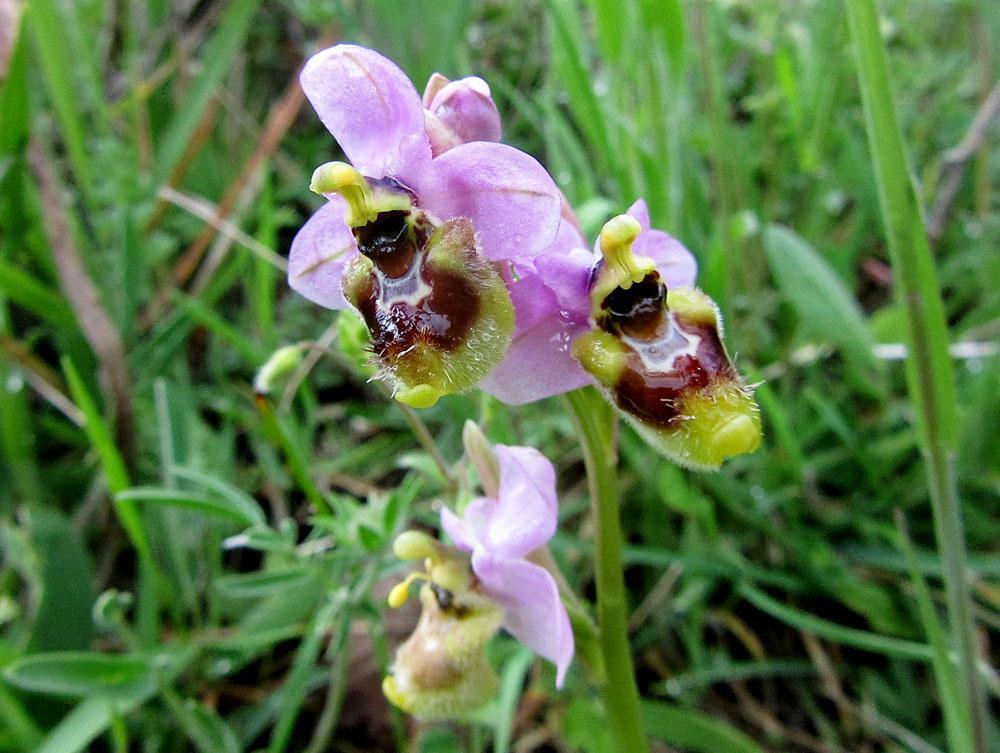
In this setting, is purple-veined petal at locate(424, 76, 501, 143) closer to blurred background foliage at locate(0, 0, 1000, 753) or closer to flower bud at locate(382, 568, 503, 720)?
blurred background foliage at locate(0, 0, 1000, 753)

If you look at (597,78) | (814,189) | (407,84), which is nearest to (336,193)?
(407,84)

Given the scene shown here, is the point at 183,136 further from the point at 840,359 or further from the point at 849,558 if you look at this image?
the point at 849,558

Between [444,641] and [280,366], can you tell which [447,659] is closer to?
[444,641]

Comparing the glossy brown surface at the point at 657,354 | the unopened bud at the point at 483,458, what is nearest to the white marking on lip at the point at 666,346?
the glossy brown surface at the point at 657,354

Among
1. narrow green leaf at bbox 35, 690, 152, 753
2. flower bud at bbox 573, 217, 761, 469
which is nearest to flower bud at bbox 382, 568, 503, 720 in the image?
flower bud at bbox 573, 217, 761, 469

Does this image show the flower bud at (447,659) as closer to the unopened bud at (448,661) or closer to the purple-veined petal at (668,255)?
the unopened bud at (448,661)

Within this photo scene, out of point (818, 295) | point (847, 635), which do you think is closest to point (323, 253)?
point (818, 295)
